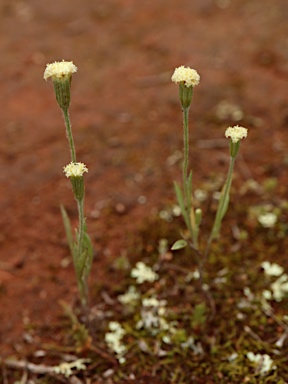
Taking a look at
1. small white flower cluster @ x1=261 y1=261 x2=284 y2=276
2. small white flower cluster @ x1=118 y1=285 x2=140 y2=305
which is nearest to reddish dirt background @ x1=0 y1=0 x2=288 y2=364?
small white flower cluster @ x1=118 y1=285 x2=140 y2=305

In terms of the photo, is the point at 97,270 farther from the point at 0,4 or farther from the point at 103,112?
the point at 0,4

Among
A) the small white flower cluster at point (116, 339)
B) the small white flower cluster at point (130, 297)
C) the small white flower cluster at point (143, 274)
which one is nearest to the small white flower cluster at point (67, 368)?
the small white flower cluster at point (116, 339)

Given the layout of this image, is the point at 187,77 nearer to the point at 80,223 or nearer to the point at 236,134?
the point at 236,134

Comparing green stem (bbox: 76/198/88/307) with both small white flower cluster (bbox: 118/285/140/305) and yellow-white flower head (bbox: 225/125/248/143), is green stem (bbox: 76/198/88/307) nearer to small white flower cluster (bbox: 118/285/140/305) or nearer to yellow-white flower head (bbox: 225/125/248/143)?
small white flower cluster (bbox: 118/285/140/305)

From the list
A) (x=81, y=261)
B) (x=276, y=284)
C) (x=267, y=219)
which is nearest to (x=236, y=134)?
(x=81, y=261)

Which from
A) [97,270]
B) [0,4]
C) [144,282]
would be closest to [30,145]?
[97,270]

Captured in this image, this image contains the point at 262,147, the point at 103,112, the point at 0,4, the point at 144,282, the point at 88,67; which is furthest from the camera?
the point at 0,4
